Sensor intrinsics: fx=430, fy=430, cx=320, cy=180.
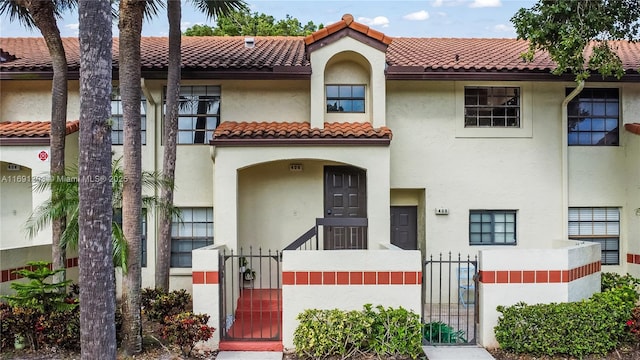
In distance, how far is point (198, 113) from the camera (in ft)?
38.8

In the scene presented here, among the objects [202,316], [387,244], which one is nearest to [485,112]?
[387,244]

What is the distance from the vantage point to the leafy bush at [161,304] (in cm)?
874

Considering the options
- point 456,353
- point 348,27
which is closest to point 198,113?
point 348,27

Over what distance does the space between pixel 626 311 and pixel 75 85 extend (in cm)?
1367

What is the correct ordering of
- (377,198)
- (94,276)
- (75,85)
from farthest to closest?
(75,85) < (377,198) < (94,276)

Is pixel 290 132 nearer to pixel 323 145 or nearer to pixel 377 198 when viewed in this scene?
pixel 323 145

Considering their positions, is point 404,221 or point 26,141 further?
point 404,221

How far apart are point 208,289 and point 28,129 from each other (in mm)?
6705

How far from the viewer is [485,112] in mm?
11961

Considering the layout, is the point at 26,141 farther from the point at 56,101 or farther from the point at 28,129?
the point at 56,101

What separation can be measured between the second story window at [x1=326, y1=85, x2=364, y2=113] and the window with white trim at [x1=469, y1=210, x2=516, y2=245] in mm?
4300

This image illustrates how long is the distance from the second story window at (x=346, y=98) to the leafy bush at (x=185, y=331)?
6.71 metres

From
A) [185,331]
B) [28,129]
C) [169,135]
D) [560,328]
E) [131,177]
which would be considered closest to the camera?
[185,331]

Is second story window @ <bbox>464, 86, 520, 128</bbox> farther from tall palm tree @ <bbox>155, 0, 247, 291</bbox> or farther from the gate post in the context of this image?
the gate post
